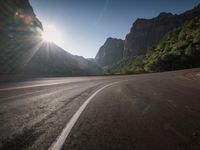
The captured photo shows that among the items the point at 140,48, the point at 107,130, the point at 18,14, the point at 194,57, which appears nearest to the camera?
the point at 107,130

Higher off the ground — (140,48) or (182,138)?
(140,48)

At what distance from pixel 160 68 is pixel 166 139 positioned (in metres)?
66.6

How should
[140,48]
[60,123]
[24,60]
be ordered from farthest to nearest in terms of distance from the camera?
[140,48]
[24,60]
[60,123]

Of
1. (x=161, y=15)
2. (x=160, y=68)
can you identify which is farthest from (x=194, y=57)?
(x=161, y=15)

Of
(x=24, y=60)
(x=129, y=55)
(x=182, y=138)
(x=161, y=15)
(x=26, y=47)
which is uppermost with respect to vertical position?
(x=161, y=15)

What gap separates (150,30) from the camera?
7106 inches

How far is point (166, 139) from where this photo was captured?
262 cm

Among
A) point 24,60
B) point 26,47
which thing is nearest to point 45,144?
point 24,60

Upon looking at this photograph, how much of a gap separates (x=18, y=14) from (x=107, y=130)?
6209 centimetres

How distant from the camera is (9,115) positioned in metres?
3.88

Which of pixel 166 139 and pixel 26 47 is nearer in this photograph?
pixel 166 139

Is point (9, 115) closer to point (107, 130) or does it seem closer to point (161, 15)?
point (107, 130)

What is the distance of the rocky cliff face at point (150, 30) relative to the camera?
546 ft

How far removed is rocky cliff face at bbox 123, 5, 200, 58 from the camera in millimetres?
166375
